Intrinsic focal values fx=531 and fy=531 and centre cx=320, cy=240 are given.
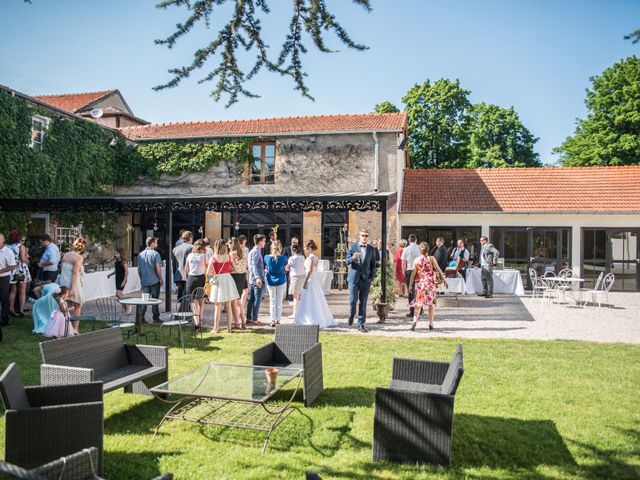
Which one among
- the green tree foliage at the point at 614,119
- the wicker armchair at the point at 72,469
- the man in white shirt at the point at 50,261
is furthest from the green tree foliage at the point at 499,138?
the wicker armchair at the point at 72,469

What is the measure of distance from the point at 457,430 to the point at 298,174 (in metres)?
15.0

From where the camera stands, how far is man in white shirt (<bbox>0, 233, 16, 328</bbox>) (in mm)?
9570

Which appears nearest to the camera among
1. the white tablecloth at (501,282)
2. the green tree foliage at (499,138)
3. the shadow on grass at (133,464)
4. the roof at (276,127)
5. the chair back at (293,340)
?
the shadow on grass at (133,464)

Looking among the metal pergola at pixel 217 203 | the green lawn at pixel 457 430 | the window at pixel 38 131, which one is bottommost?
the green lawn at pixel 457 430

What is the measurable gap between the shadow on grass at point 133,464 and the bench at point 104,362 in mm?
691

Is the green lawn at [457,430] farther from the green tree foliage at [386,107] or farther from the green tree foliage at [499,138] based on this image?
the green tree foliage at [386,107]

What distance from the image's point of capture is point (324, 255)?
18.8m

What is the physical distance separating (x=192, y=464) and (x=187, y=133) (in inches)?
689

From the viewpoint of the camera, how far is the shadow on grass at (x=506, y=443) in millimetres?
4047

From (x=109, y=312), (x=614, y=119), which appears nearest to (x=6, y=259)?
(x=109, y=312)

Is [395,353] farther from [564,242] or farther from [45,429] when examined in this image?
[564,242]

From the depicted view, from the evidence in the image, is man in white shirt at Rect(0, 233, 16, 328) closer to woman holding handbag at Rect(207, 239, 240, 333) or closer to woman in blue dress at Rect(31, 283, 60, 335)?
woman in blue dress at Rect(31, 283, 60, 335)

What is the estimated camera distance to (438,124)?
3356cm

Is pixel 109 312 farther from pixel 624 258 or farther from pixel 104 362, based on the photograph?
pixel 624 258
